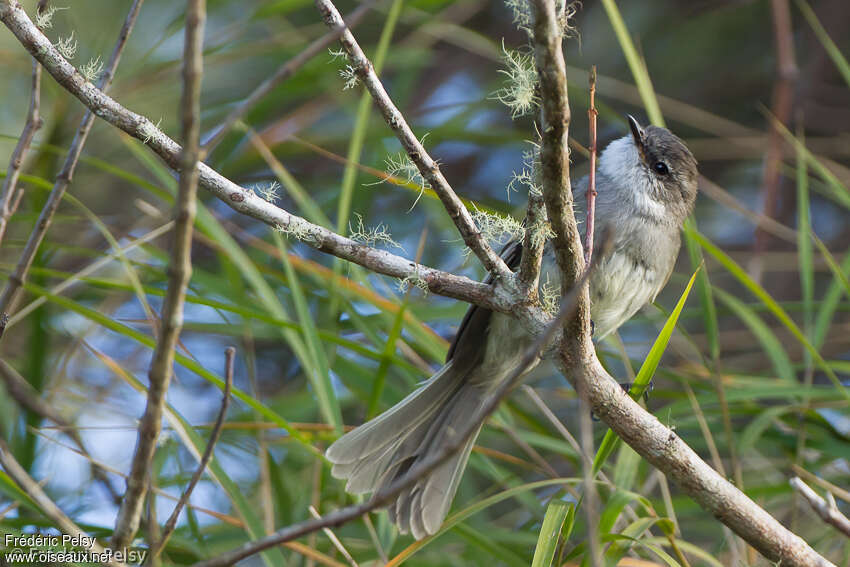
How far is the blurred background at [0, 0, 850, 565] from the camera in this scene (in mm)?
3318

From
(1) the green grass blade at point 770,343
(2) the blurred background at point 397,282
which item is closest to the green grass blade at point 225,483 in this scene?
(2) the blurred background at point 397,282

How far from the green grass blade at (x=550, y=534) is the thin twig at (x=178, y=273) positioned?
45.7 inches

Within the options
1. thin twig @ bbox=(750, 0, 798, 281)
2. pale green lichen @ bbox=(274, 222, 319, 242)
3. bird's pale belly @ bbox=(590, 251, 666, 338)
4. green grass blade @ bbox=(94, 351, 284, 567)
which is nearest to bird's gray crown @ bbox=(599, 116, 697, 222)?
bird's pale belly @ bbox=(590, 251, 666, 338)

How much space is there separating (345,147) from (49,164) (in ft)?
5.46

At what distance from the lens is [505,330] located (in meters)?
3.57

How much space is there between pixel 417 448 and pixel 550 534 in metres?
1.12

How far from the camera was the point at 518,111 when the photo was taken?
7.19 ft

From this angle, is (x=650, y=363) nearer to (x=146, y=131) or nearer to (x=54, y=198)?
(x=146, y=131)

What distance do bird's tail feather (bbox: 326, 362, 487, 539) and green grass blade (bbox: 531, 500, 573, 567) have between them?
62 cm

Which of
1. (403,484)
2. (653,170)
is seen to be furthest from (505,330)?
(403,484)

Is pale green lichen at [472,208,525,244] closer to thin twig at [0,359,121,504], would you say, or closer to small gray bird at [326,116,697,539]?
small gray bird at [326,116,697,539]

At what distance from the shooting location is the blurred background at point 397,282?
3.32m

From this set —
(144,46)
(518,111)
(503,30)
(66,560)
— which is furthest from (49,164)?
(503,30)

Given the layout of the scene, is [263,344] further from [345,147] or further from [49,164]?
[49,164]
